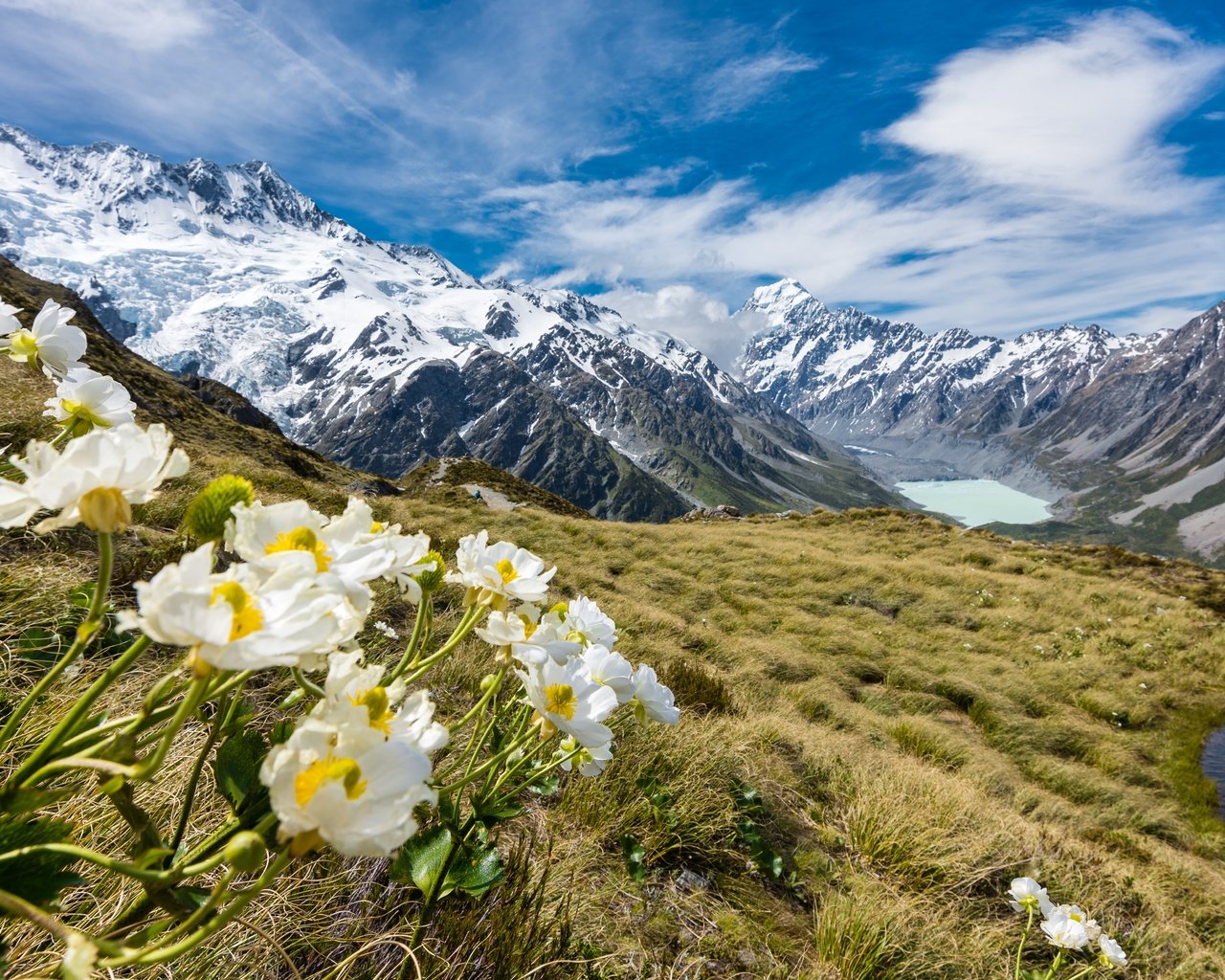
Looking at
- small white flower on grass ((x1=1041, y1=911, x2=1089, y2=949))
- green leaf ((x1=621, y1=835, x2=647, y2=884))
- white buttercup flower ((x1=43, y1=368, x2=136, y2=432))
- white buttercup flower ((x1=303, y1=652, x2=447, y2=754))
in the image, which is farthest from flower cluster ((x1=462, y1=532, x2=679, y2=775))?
small white flower on grass ((x1=1041, y1=911, x2=1089, y2=949))

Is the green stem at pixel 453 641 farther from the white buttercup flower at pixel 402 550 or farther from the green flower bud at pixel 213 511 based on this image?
the green flower bud at pixel 213 511

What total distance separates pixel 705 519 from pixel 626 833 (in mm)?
27438

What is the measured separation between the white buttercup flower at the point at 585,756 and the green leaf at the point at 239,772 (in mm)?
815

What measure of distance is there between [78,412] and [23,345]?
0.57 metres

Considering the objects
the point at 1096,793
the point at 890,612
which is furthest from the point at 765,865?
the point at 890,612

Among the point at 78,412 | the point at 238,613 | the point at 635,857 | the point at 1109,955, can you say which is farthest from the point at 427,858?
the point at 1109,955

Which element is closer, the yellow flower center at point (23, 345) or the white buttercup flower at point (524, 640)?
the white buttercup flower at point (524, 640)

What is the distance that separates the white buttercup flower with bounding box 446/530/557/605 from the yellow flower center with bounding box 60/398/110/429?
0.95 m

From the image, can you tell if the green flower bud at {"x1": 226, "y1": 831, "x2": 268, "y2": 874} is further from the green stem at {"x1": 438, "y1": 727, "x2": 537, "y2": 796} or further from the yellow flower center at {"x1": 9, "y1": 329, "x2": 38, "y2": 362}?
the yellow flower center at {"x1": 9, "y1": 329, "x2": 38, "y2": 362}

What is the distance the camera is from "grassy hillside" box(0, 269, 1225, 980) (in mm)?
2344

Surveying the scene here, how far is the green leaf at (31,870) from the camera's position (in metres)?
0.92

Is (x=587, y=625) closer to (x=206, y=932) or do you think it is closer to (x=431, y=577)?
(x=431, y=577)

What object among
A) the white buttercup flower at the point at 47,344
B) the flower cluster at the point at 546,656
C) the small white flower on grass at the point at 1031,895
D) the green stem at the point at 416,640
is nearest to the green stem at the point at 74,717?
the green stem at the point at 416,640

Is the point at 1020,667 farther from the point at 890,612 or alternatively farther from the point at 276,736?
the point at 276,736
